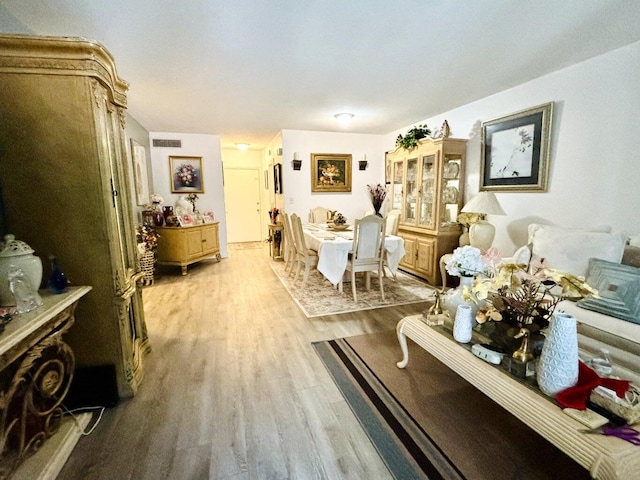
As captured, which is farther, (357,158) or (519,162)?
(357,158)

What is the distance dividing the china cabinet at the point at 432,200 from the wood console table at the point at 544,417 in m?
2.39

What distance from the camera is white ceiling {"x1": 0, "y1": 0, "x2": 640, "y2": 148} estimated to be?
175cm

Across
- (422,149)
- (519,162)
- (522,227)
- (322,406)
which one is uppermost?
(422,149)

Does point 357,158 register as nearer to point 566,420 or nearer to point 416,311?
point 416,311

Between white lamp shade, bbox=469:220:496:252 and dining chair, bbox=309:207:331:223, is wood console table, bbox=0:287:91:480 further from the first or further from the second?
dining chair, bbox=309:207:331:223

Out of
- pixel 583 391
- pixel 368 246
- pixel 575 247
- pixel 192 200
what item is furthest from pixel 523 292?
pixel 192 200

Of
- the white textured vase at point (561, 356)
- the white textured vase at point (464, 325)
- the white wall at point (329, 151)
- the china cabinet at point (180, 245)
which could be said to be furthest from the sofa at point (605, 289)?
the china cabinet at point (180, 245)

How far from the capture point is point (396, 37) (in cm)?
208

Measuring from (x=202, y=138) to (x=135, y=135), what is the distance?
1.26 meters

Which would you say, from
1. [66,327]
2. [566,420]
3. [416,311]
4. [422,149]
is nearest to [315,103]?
[422,149]

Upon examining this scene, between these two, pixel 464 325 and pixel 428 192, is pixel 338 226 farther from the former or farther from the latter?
pixel 464 325

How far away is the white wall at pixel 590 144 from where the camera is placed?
230 centimetres

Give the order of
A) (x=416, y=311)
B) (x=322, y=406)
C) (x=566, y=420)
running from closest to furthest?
(x=566, y=420)
(x=322, y=406)
(x=416, y=311)

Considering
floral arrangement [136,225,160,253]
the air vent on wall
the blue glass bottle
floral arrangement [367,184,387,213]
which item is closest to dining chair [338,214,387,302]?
floral arrangement [367,184,387,213]
